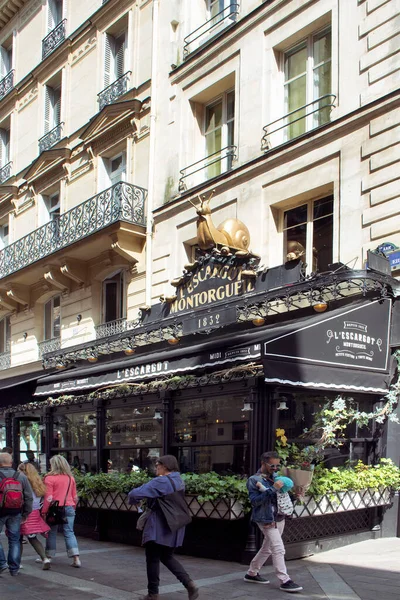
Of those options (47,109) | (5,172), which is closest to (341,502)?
(47,109)

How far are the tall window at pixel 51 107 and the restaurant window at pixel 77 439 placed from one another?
34.2 ft

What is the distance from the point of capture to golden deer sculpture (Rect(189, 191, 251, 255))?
12.7 m

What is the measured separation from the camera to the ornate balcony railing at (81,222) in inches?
630

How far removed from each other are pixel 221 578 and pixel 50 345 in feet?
39.7

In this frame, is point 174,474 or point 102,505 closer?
point 174,474

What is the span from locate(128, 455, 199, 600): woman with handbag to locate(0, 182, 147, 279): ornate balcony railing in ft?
30.2

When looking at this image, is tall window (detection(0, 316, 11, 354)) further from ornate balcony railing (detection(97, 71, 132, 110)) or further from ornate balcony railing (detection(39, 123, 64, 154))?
ornate balcony railing (detection(97, 71, 132, 110))

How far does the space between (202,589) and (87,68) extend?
15407 millimetres

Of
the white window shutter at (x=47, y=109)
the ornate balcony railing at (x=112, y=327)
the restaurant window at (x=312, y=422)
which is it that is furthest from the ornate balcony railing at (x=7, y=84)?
the restaurant window at (x=312, y=422)

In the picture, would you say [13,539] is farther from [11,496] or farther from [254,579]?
[254,579]

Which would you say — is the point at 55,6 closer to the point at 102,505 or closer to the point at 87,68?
the point at 87,68

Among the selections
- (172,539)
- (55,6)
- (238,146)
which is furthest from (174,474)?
(55,6)

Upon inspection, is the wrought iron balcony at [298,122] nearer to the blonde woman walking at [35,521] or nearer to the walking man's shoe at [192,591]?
the blonde woman walking at [35,521]

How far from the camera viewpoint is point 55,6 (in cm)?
2194
